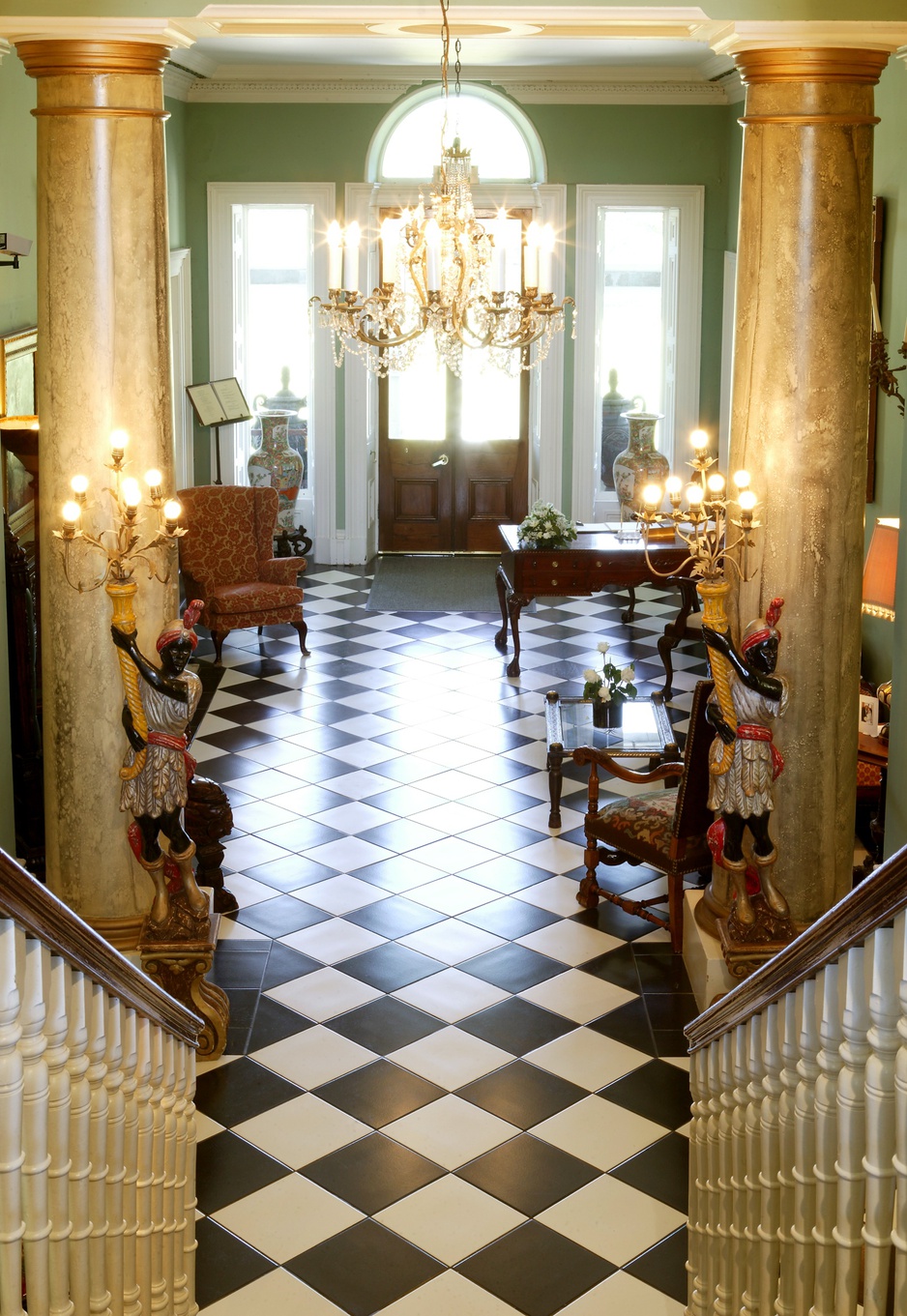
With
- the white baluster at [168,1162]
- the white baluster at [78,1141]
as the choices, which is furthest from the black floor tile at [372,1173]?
the white baluster at [78,1141]

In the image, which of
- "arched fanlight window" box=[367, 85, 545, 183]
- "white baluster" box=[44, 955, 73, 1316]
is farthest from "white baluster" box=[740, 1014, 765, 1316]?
"arched fanlight window" box=[367, 85, 545, 183]

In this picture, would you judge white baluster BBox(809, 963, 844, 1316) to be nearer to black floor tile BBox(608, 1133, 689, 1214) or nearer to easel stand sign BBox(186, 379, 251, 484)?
black floor tile BBox(608, 1133, 689, 1214)

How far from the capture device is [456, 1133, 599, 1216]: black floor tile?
502 cm

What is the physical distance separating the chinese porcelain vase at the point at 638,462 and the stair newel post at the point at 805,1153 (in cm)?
1049

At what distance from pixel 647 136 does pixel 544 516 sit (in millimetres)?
4733

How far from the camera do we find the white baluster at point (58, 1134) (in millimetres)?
2564

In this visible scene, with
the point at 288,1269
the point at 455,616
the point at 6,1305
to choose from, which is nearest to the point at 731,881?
the point at 288,1269

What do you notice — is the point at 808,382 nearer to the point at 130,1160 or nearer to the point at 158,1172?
the point at 158,1172

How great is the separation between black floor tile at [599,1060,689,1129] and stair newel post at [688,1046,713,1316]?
140cm

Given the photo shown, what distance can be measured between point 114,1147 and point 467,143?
11915 millimetres

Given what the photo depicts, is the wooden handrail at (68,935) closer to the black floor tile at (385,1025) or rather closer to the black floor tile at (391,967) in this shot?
the black floor tile at (385,1025)

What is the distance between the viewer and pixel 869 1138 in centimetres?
244

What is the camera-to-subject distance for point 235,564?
37.0ft

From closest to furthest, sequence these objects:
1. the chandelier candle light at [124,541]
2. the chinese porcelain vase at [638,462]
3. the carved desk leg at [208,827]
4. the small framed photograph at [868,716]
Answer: the chandelier candle light at [124,541], the carved desk leg at [208,827], the small framed photograph at [868,716], the chinese porcelain vase at [638,462]
